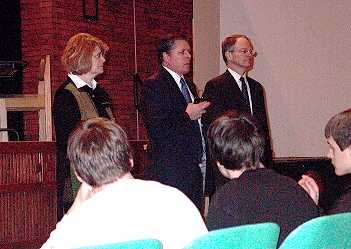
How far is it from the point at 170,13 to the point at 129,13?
604mm

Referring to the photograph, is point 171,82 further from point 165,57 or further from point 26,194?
point 26,194

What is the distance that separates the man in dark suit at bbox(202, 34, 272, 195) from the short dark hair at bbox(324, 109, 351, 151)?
1447 mm

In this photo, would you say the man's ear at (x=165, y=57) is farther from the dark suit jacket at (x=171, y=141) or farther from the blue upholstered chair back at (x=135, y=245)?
the blue upholstered chair back at (x=135, y=245)

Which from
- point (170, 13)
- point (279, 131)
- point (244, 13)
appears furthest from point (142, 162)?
point (170, 13)

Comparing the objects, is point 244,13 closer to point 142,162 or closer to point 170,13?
point 170,13

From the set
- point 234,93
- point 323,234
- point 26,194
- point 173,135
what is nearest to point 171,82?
point 173,135

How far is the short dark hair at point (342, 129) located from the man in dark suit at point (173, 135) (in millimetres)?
1305

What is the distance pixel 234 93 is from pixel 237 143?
1.71 meters

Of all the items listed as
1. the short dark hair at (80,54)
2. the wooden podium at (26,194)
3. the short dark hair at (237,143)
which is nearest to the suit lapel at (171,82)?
the short dark hair at (80,54)

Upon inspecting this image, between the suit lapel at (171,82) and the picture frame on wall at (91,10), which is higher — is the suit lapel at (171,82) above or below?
below

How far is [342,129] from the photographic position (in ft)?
7.58

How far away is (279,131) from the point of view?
646 cm

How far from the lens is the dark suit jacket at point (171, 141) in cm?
365

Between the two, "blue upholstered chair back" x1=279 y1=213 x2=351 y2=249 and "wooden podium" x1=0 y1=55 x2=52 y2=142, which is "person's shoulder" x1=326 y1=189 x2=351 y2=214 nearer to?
"blue upholstered chair back" x1=279 y1=213 x2=351 y2=249
